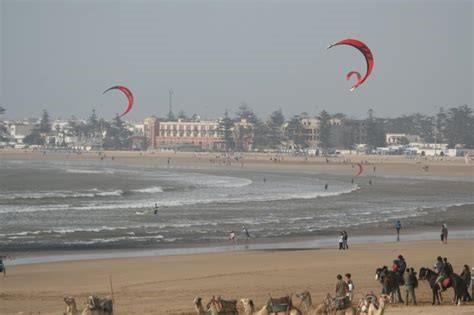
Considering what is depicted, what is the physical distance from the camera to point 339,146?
126 m

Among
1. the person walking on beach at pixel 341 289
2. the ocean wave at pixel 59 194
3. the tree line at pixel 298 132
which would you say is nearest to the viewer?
the person walking on beach at pixel 341 289

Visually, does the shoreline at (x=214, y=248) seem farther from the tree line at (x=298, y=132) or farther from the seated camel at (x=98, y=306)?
the tree line at (x=298, y=132)

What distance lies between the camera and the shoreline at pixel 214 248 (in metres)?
19.5

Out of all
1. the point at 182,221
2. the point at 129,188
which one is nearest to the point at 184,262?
the point at 182,221

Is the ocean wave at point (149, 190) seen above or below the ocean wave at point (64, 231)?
above

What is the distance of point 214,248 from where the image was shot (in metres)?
21.3

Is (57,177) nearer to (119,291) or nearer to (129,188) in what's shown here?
(129,188)

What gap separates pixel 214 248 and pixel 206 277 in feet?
18.0

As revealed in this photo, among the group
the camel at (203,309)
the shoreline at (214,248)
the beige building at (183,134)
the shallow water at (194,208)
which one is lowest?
the shoreline at (214,248)

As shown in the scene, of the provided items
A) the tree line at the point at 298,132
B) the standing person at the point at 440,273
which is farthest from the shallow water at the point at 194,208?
the tree line at the point at 298,132

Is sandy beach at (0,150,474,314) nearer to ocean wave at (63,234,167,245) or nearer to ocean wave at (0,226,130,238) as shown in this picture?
ocean wave at (63,234,167,245)

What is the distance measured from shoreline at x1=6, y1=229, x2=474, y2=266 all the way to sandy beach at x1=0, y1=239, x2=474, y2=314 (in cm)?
69

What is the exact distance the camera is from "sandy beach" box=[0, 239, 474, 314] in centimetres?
1293

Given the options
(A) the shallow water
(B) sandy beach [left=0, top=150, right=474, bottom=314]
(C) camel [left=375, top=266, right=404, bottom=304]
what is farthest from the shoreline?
(C) camel [left=375, top=266, right=404, bottom=304]
